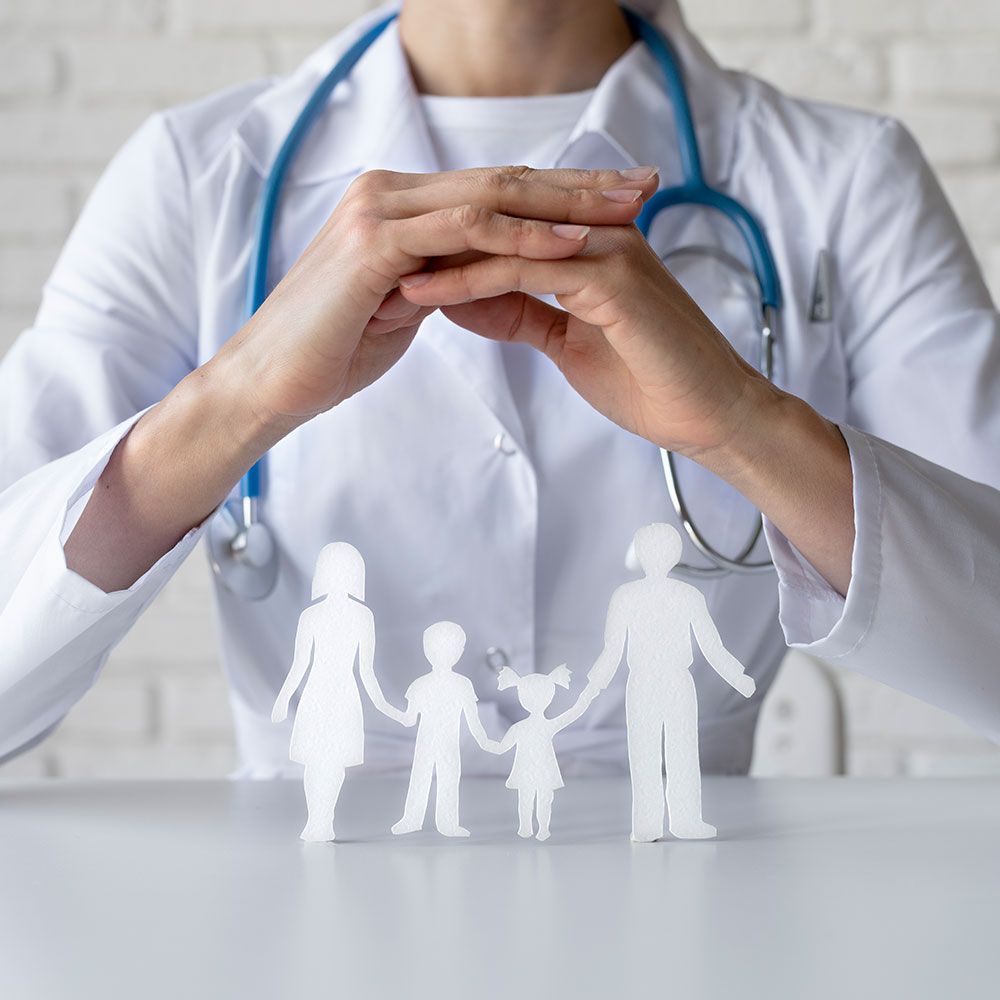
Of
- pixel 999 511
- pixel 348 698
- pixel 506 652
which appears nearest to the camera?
pixel 348 698

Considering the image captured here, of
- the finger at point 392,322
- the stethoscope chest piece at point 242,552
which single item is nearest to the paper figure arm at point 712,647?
the finger at point 392,322

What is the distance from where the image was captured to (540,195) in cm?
62

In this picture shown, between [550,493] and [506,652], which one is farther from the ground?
[550,493]

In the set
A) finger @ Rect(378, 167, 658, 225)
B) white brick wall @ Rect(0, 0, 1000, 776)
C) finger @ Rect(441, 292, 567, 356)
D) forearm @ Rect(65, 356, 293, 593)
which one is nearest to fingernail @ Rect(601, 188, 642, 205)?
finger @ Rect(378, 167, 658, 225)

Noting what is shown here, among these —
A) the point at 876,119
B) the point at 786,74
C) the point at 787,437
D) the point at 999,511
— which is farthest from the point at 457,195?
the point at 786,74

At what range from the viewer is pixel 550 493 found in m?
0.88

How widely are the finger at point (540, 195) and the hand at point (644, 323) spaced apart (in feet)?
0.04

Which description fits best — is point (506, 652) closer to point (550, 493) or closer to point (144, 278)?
point (550, 493)

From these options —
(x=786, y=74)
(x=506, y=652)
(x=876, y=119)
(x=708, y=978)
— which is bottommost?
(x=708, y=978)

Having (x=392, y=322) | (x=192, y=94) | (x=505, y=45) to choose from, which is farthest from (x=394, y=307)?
(x=192, y=94)

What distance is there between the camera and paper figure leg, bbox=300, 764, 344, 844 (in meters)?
0.59

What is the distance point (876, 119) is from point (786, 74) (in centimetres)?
46

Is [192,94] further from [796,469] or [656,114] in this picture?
[796,469]

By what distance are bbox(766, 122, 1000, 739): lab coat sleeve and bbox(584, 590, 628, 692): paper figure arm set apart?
0.11m
